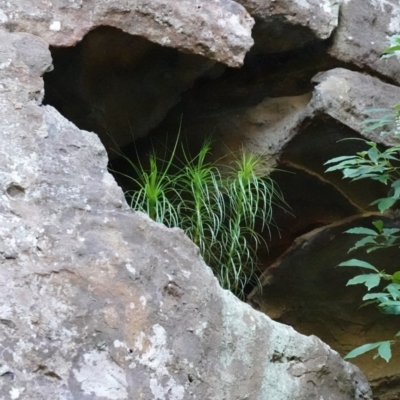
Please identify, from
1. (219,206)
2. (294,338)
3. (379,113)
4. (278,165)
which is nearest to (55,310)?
(294,338)

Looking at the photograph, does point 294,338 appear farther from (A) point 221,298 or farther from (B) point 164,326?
(B) point 164,326

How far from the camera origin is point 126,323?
1.53 metres

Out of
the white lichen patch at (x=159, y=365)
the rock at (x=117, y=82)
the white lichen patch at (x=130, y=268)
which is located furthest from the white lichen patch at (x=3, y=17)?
the white lichen patch at (x=159, y=365)

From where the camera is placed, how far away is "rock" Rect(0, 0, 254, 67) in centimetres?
202

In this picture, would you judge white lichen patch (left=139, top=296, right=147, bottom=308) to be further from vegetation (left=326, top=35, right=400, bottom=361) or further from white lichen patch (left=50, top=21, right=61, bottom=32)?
white lichen patch (left=50, top=21, right=61, bottom=32)

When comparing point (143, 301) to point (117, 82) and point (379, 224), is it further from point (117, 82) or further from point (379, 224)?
point (117, 82)

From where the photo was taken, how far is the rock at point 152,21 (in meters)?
2.02

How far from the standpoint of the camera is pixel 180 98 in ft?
9.38

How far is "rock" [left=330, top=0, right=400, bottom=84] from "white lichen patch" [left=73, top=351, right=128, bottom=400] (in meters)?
1.97

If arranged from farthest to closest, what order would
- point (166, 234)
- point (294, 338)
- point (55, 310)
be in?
point (294, 338), point (166, 234), point (55, 310)

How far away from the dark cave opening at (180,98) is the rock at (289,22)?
13 cm

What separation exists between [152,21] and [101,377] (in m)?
1.33

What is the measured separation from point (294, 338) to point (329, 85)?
1244 millimetres

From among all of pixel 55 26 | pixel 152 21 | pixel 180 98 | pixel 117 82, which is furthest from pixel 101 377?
pixel 180 98
